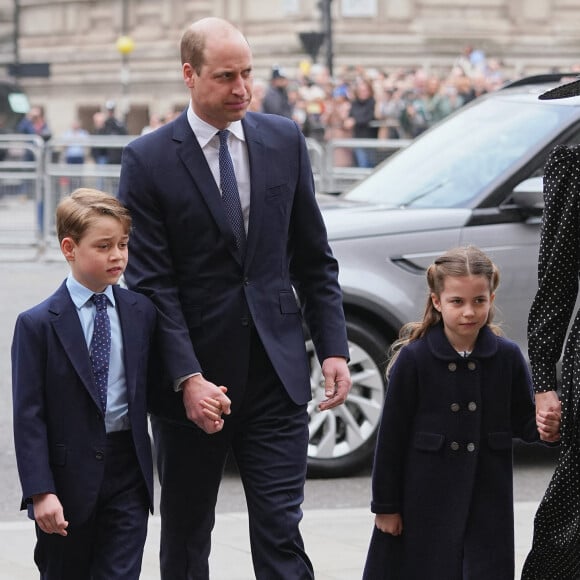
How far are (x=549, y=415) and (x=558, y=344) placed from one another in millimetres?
200

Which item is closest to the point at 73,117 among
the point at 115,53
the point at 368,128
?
the point at 115,53

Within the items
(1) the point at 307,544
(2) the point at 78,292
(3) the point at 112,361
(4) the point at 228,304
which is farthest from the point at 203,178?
(1) the point at 307,544

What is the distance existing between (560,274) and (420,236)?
12.4 feet

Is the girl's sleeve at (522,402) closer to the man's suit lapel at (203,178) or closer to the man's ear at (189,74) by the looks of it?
the man's suit lapel at (203,178)

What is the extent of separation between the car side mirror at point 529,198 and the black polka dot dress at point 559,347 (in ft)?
12.0

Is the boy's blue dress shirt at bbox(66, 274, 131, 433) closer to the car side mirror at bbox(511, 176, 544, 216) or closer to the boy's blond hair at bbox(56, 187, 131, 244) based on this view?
the boy's blond hair at bbox(56, 187, 131, 244)

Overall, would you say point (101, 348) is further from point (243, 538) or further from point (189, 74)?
point (243, 538)

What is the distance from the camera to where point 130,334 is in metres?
4.82

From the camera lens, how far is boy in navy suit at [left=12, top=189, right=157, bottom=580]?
4652mm

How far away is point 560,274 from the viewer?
15.2 feet

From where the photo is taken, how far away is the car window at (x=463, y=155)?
866 cm

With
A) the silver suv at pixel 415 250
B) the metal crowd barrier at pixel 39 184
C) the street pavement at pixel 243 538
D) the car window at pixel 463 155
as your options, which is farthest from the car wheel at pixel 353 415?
the metal crowd barrier at pixel 39 184

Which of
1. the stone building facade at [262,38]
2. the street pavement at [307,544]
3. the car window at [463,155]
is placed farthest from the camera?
the stone building facade at [262,38]

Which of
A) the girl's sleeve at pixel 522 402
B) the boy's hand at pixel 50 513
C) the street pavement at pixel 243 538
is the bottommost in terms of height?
the street pavement at pixel 243 538
